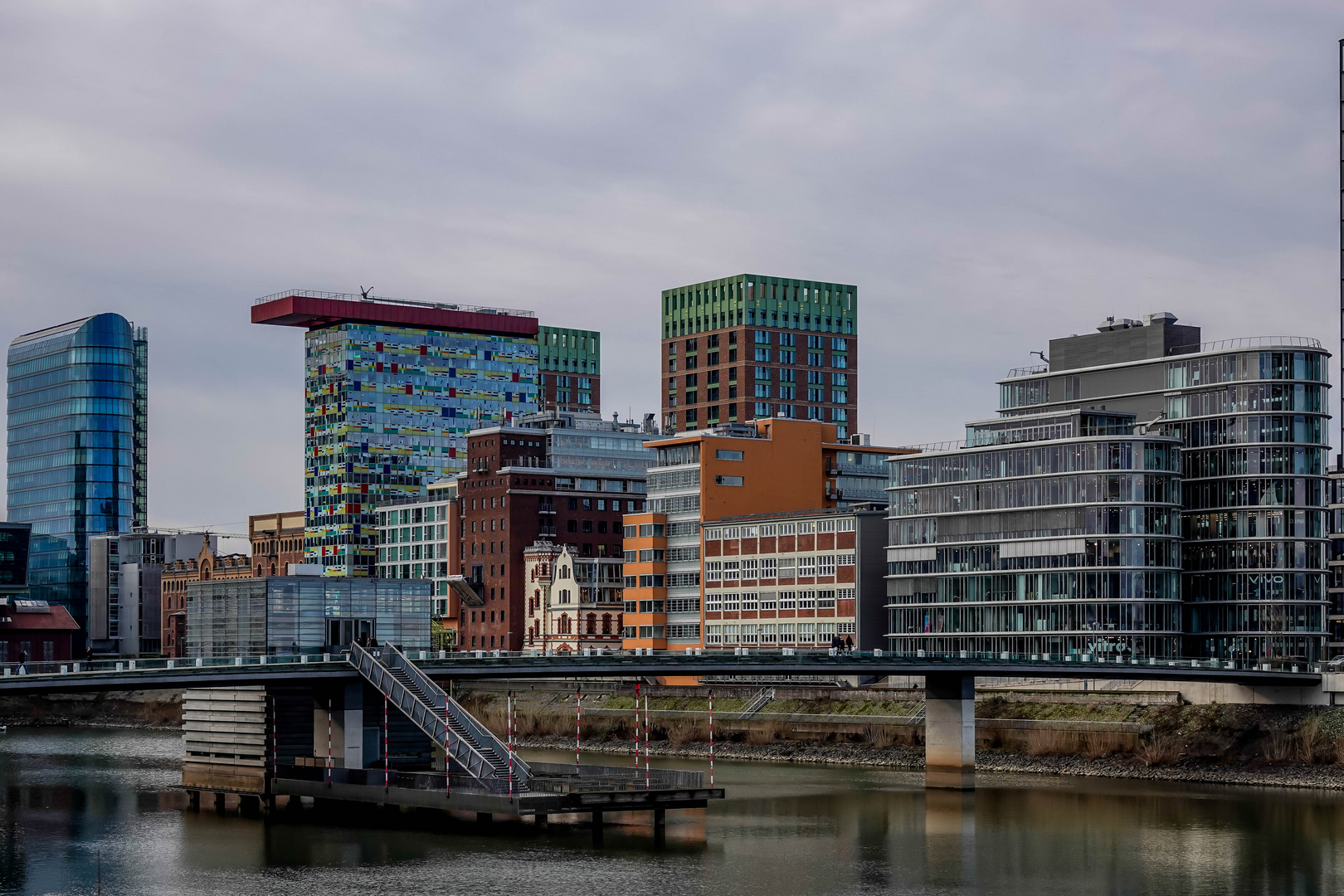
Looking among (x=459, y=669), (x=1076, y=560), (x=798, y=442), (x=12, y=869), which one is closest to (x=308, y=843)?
(x=12, y=869)

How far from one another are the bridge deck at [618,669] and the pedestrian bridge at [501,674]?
0.08 metres

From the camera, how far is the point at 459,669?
352 ft

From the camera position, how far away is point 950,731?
399 ft

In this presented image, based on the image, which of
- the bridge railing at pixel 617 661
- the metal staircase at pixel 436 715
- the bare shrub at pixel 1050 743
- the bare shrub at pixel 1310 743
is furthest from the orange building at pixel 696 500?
the metal staircase at pixel 436 715

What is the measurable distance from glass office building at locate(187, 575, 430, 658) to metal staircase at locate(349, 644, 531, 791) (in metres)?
4.20

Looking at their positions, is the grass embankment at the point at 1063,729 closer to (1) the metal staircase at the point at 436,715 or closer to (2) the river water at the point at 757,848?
(2) the river water at the point at 757,848

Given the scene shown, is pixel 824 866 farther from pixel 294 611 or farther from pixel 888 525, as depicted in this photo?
pixel 888 525

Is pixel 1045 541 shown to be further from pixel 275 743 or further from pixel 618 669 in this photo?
pixel 275 743

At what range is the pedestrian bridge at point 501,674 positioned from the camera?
315ft

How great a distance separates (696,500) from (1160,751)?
72095 millimetres

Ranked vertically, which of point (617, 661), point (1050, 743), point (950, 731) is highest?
point (617, 661)

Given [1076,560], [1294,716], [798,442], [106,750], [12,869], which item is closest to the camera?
[12,869]

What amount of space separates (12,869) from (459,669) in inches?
1290

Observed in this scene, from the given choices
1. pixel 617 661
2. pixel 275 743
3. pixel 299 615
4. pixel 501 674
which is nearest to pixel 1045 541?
pixel 617 661
